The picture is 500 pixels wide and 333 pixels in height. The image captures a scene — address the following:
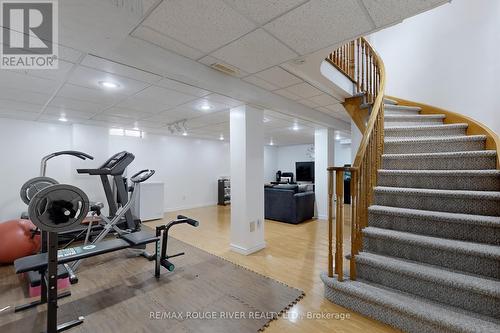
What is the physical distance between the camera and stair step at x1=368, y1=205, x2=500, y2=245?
191 cm

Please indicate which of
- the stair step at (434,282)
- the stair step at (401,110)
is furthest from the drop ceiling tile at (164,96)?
the stair step at (401,110)

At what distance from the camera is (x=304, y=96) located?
11.6ft

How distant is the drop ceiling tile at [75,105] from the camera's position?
329 cm

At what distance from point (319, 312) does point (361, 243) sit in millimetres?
800

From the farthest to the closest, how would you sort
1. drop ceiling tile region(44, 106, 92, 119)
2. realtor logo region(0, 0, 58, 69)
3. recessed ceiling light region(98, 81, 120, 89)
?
1. drop ceiling tile region(44, 106, 92, 119)
2. recessed ceiling light region(98, 81, 120, 89)
3. realtor logo region(0, 0, 58, 69)

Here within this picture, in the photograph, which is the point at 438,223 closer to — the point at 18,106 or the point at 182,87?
the point at 182,87

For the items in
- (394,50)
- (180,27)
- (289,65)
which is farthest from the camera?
(394,50)

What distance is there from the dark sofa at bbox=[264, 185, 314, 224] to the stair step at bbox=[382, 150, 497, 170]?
2.54m

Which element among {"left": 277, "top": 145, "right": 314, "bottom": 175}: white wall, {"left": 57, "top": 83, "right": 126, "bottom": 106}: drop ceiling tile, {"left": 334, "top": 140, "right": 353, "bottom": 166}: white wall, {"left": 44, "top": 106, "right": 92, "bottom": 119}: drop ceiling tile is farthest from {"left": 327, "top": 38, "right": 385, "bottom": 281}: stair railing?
{"left": 277, "top": 145, "right": 314, "bottom": 175}: white wall

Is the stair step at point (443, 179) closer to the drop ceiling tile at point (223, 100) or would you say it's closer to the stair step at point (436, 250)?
the stair step at point (436, 250)

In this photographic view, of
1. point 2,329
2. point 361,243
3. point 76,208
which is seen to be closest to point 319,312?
point 361,243

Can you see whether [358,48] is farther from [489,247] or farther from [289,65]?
[489,247]

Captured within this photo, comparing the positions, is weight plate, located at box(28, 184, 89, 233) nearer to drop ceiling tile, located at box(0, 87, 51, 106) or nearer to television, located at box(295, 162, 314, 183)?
drop ceiling tile, located at box(0, 87, 51, 106)

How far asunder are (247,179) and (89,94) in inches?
97.6
